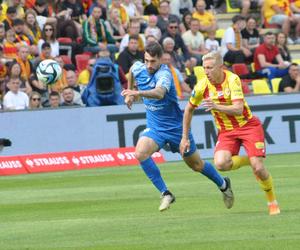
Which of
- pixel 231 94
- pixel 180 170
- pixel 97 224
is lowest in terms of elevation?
Answer: pixel 180 170

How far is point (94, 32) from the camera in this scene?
83.3 feet

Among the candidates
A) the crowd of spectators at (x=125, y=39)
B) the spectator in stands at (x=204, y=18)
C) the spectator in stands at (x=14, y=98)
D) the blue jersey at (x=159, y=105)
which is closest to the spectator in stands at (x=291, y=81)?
the crowd of spectators at (x=125, y=39)

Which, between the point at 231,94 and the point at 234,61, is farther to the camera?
the point at 234,61

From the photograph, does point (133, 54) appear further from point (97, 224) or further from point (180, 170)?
point (97, 224)

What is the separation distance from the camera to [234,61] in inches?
1045

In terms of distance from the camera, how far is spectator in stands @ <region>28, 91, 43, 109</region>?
22.6 m

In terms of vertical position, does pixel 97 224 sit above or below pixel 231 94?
below

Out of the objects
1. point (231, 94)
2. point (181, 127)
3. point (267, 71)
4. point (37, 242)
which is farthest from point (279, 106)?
point (37, 242)

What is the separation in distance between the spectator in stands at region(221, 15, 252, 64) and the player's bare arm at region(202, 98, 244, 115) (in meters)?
14.2

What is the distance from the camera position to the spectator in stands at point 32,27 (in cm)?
2462

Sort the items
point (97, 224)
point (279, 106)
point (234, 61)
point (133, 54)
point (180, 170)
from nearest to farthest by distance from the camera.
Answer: point (97, 224)
point (180, 170)
point (279, 106)
point (133, 54)
point (234, 61)

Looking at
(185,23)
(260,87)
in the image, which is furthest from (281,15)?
(260,87)

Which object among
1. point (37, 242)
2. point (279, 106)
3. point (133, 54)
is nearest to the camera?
point (37, 242)

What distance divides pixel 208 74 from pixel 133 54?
12.2 meters
